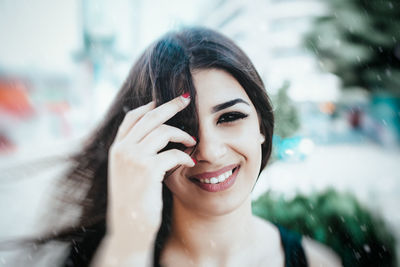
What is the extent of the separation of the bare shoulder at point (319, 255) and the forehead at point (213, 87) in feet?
2.91

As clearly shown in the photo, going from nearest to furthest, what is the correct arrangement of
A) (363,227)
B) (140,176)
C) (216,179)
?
(140,176) → (216,179) → (363,227)

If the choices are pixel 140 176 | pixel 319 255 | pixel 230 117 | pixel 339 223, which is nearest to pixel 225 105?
pixel 230 117

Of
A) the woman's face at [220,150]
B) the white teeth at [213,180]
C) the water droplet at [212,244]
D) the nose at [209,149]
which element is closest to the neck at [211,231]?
the water droplet at [212,244]

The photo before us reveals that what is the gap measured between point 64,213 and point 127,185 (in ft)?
2.41

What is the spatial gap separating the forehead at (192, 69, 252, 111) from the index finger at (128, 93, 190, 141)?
0.06 m

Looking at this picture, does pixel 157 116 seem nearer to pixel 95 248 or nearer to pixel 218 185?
pixel 218 185

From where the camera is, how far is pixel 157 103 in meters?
0.88

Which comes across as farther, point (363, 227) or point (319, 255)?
point (363, 227)

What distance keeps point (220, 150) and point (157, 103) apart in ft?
0.98

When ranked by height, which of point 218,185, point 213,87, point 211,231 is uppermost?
point 213,87

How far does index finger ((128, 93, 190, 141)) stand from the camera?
798mm

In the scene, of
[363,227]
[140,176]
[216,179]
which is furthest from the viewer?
[363,227]

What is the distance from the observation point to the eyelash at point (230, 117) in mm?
889

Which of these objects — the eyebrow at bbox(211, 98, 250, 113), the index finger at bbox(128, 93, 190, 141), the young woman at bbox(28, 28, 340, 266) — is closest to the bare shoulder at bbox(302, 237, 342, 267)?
the young woman at bbox(28, 28, 340, 266)
